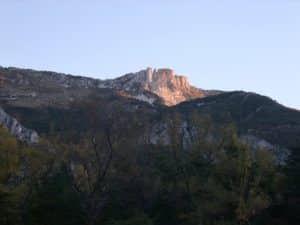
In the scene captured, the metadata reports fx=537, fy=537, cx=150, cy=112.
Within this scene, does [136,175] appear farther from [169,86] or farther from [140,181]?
[169,86]

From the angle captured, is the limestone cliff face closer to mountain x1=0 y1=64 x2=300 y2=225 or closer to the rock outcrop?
the rock outcrop

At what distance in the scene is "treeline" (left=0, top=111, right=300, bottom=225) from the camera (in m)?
29.9

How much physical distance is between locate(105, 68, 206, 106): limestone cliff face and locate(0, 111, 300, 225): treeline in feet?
268

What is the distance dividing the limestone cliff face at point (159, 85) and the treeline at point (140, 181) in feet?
268

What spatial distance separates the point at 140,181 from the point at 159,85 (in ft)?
340

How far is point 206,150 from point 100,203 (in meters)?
7.97

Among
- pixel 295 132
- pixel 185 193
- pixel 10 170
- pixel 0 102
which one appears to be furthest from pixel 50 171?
pixel 0 102

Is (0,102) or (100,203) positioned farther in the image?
(0,102)

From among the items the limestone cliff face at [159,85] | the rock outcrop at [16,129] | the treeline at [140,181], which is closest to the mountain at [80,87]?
the limestone cliff face at [159,85]

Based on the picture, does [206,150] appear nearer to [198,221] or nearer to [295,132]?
[198,221]

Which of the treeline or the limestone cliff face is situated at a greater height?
the limestone cliff face

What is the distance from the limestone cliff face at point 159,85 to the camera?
126m

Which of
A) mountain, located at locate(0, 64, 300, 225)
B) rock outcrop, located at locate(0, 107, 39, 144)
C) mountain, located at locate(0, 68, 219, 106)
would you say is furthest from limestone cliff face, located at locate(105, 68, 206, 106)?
mountain, located at locate(0, 64, 300, 225)

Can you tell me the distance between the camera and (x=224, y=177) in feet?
102
